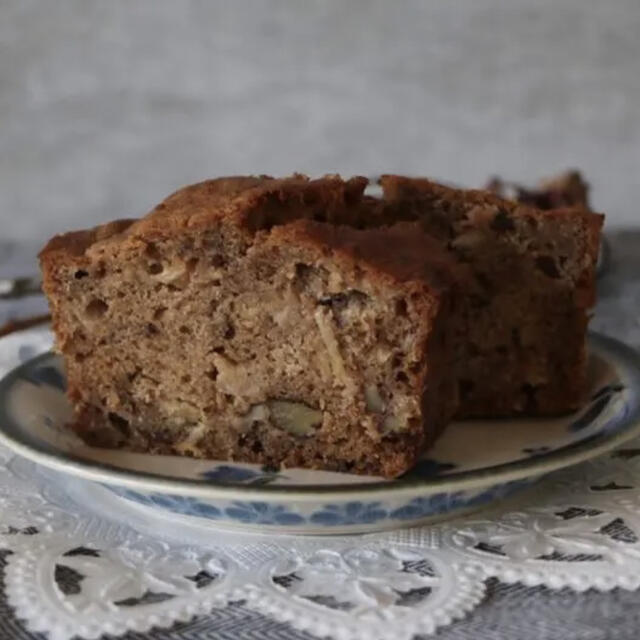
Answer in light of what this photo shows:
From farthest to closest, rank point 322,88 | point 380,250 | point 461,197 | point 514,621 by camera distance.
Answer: point 322,88
point 461,197
point 380,250
point 514,621

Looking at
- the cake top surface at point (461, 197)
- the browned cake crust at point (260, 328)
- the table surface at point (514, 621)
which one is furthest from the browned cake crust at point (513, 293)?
the table surface at point (514, 621)

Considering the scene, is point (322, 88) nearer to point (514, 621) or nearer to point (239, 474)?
point (239, 474)

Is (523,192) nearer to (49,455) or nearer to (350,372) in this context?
(350,372)

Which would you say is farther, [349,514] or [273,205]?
[273,205]

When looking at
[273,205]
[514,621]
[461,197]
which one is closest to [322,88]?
[461,197]

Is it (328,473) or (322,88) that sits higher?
(322,88)

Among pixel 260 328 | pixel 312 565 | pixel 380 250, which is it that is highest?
pixel 380 250

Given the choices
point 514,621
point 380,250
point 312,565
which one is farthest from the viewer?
point 380,250

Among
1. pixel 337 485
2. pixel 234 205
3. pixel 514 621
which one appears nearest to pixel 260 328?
pixel 234 205
